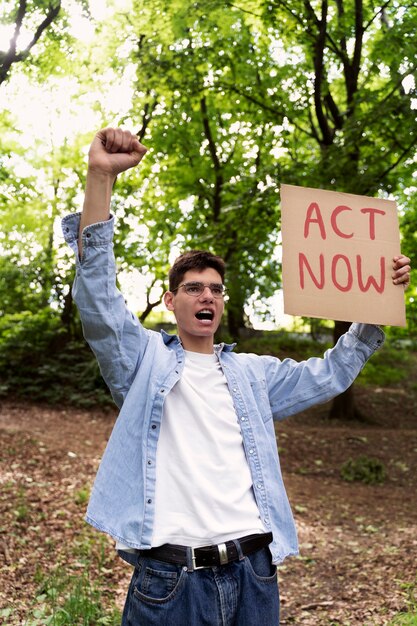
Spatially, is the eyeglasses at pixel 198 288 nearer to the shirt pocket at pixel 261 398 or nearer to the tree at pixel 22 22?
the shirt pocket at pixel 261 398

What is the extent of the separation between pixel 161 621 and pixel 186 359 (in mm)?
783

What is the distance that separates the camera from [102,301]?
204cm

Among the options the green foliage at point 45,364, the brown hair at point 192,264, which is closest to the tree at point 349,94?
the green foliage at point 45,364

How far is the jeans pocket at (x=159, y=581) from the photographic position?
1.97 m

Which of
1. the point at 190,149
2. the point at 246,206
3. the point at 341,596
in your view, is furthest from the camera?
the point at 190,149

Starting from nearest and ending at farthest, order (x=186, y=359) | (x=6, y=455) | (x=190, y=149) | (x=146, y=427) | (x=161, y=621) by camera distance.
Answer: (x=161, y=621) → (x=146, y=427) → (x=186, y=359) → (x=6, y=455) → (x=190, y=149)

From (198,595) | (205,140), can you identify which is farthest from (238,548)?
(205,140)

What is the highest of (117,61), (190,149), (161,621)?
(117,61)

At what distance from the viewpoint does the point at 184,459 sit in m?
2.07

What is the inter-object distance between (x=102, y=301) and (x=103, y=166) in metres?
0.39

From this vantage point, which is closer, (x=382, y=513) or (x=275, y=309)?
(x=382, y=513)

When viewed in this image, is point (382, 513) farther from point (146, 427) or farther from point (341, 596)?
point (146, 427)

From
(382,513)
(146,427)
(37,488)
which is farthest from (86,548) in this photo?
(146,427)

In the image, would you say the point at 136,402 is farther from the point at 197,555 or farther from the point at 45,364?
the point at 45,364
